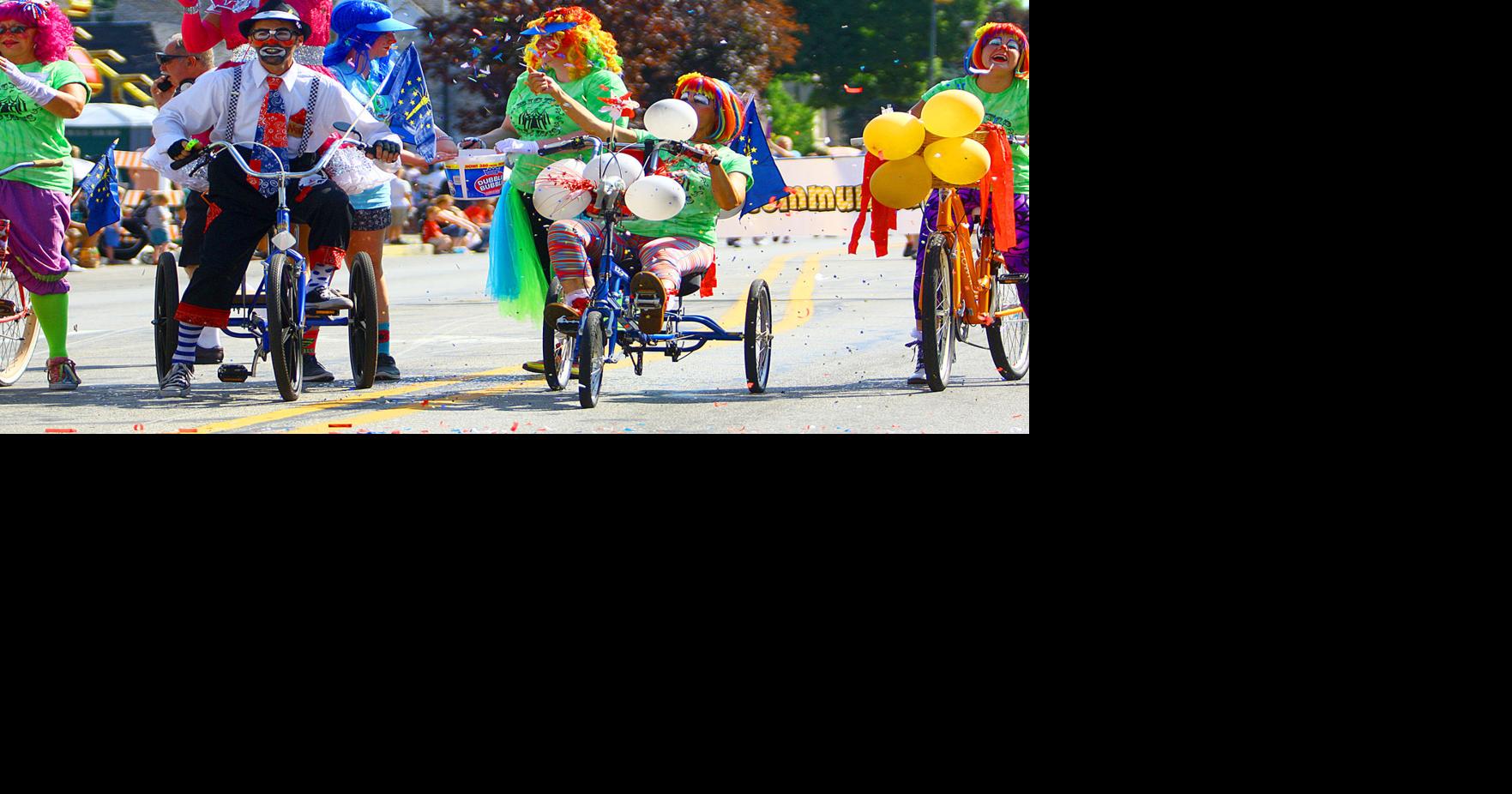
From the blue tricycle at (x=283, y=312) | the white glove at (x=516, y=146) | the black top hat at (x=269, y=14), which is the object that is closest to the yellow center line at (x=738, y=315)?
the white glove at (x=516, y=146)

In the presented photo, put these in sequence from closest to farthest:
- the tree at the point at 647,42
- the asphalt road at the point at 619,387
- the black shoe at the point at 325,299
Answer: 1. the tree at the point at 647,42
2. the asphalt road at the point at 619,387
3. the black shoe at the point at 325,299

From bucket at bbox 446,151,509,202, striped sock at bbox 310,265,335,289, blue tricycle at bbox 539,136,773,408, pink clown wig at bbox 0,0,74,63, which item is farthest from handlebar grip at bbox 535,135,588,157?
pink clown wig at bbox 0,0,74,63

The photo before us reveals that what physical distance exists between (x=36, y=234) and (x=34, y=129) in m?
0.35

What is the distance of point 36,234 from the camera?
5.80m

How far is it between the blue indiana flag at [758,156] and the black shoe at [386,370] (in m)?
1.33

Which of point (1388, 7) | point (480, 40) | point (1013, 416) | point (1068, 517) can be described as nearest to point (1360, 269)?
point (1388, 7)

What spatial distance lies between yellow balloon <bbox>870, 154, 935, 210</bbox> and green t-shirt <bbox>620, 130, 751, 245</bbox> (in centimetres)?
40

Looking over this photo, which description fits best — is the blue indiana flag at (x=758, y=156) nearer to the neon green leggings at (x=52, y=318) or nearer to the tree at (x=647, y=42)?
the tree at (x=647, y=42)

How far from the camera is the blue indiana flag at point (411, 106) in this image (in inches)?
214

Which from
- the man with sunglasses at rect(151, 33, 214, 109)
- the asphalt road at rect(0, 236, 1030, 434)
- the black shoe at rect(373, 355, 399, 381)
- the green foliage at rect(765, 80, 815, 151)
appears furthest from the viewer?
the black shoe at rect(373, 355, 399, 381)

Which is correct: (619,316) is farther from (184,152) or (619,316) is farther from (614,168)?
(184,152)

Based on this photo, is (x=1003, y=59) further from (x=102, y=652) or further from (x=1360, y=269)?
(x=102, y=652)

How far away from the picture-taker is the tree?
4.41 m

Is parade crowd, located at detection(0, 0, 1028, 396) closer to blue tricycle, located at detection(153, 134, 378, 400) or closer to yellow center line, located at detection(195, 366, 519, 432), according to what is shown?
blue tricycle, located at detection(153, 134, 378, 400)
